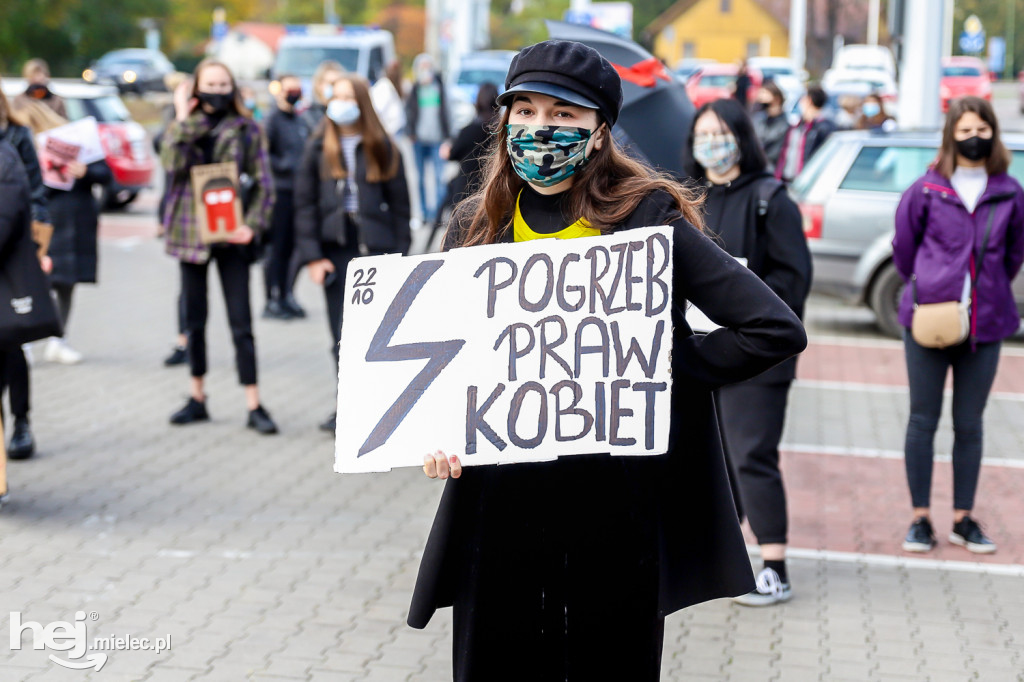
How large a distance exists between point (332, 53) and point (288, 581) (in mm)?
23852

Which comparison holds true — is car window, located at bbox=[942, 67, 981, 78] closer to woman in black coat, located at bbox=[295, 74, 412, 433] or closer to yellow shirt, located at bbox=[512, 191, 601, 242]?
woman in black coat, located at bbox=[295, 74, 412, 433]

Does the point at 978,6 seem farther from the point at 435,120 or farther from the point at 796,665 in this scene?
the point at 796,665

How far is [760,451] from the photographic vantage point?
5.14 metres

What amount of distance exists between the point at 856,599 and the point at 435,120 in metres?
14.0

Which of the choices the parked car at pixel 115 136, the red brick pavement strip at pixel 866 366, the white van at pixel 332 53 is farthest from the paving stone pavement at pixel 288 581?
the white van at pixel 332 53

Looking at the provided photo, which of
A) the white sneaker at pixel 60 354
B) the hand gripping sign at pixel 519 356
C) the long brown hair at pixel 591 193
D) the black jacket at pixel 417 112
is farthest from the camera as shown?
the black jacket at pixel 417 112

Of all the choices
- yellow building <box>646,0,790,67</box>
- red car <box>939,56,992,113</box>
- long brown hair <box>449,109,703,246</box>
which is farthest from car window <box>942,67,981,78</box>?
yellow building <box>646,0,790,67</box>

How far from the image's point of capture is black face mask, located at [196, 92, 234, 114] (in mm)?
7387

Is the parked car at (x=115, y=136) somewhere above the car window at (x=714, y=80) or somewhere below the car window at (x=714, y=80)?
below

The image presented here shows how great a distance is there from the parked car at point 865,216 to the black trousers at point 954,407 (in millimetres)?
5368

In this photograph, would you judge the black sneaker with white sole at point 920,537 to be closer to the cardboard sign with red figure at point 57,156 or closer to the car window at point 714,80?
the cardboard sign with red figure at point 57,156

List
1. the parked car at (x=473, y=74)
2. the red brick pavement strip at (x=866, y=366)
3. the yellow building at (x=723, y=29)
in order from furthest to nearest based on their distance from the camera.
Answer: the yellow building at (x=723, y=29) → the parked car at (x=473, y=74) → the red brick pavement strip at (x=866, y=366)

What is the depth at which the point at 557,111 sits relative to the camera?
9.18 feet

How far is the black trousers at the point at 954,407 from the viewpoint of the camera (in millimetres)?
5648
